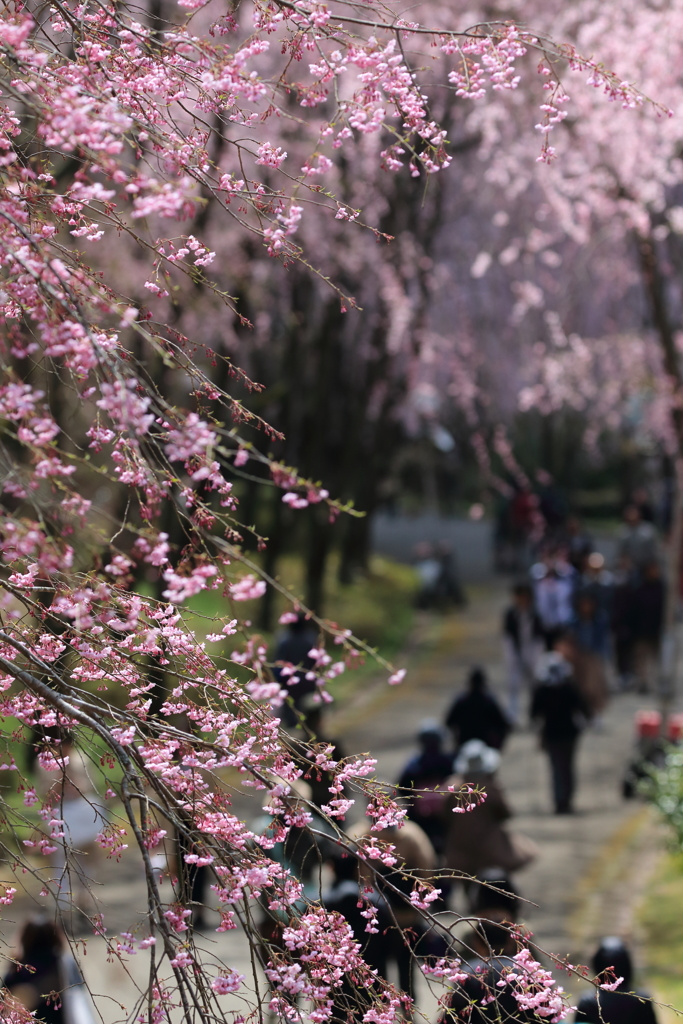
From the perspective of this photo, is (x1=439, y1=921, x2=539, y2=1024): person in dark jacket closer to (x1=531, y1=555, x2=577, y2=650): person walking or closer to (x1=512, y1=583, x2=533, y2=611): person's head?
(x1=512, y1=583, x2=533, y2=611): person's head

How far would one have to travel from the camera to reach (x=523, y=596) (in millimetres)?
15102

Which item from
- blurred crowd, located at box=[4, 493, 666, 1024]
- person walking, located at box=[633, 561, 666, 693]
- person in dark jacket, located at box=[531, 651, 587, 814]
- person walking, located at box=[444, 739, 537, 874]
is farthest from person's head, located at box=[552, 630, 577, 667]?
person walking, located at box=[444, 739, 537, 874]

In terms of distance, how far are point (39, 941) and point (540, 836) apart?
6.47 m

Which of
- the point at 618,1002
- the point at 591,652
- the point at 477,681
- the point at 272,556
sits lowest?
the point at 618,1002

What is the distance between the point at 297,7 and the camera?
3688mm

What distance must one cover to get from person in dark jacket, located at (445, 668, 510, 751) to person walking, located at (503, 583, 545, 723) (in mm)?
3600

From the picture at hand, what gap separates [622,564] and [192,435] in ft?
49.1

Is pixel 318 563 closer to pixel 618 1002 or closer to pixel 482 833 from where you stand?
pixel 482 833

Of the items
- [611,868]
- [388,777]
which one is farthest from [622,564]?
[611,868]

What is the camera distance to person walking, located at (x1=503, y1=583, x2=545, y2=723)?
15234 mm

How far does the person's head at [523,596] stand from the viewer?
15.0m

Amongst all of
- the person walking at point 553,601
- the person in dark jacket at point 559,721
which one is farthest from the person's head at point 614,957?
the person walking at point 553,601

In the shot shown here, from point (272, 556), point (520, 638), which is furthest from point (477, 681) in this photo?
point (272, 556)

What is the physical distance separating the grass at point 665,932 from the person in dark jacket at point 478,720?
1.71 meters
